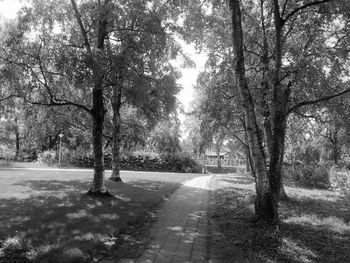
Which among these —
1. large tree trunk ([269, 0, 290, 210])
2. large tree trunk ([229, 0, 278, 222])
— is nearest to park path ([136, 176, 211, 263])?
large tree trunk ([229, 0, 278, 222])

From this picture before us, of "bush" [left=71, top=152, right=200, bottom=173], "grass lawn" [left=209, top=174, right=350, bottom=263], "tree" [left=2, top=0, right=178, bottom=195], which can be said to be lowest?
"grass lawn" [left=209, top=174, right=350, bottom=263]

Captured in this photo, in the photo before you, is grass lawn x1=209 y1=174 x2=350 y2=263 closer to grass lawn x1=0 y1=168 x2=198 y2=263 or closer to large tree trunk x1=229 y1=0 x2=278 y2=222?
large tree trunk x1=229 y1=0 x2=278 y2=222

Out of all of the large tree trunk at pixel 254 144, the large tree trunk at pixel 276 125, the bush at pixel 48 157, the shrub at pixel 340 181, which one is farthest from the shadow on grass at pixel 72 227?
the bush at pixel 48 157

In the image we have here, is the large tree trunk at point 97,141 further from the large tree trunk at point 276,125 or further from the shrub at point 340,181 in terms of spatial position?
the shrub at point 340,181

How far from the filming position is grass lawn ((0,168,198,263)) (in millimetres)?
6379

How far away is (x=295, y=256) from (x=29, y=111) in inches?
501

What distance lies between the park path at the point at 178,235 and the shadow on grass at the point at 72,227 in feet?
1.12

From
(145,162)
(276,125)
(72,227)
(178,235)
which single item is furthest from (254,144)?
(145,162)

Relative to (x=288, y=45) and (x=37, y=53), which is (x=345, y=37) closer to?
(x=288, y=45)

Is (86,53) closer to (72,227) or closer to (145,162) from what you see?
(72,227)

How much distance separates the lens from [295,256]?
6.74 meters

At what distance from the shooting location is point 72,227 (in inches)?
325

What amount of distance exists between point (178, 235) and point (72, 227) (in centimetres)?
261

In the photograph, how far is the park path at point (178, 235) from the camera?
21.5ft
